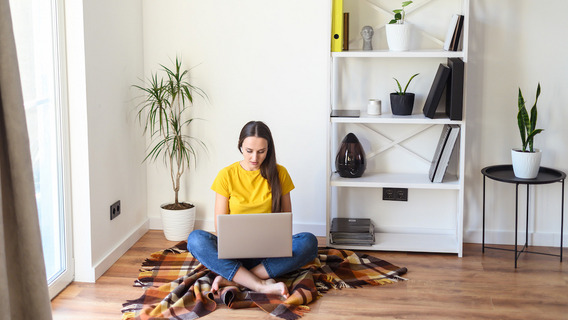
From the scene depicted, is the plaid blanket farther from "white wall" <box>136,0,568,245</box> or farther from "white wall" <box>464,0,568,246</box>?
"white wall" <box>464,0,568,246</box>

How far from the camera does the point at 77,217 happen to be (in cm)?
336

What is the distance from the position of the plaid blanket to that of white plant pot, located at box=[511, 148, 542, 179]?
0.82 metres

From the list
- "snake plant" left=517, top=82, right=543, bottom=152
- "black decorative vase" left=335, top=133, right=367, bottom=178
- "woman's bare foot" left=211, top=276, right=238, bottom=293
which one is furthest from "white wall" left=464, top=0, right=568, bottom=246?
"woman's bare foot" left=211, top=276, right=238, bottom=293

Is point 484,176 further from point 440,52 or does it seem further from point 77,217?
point 77,217

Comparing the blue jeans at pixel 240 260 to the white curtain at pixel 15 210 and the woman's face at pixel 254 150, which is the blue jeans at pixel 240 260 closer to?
the woman's face at pixel 254 150

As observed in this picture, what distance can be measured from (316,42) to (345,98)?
14.3 inches

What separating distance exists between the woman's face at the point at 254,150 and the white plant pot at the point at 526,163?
1.33 m

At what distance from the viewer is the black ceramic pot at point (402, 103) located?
3736mm

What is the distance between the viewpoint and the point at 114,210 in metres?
3.68

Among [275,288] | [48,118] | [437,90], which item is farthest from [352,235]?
[48,118]

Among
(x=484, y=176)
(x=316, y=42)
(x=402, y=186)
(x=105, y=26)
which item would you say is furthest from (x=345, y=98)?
(x=105, y=26)

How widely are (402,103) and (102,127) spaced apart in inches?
62.8

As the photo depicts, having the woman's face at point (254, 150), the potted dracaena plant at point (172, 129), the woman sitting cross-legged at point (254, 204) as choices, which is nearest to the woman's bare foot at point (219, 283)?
the woman sitting cross-legged at point (254, 204)

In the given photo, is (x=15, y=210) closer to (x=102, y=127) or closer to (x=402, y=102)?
(x=102, y=127)
